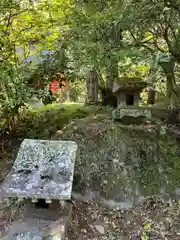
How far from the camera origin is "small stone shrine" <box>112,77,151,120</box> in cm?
480

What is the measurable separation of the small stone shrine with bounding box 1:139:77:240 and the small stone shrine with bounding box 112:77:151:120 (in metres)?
1.76

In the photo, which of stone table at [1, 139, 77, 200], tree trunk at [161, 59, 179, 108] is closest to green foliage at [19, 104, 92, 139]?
stone table at [1, 139, 77, 200]

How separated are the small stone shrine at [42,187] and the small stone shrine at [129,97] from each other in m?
1.76

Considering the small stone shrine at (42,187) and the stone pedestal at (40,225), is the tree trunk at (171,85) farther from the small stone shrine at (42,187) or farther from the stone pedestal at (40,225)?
the stone pedestal at (40,225)

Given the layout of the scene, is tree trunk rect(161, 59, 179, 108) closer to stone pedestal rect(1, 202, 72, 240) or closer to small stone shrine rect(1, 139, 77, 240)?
small stone shrine rect(1, 139, 77, 240)

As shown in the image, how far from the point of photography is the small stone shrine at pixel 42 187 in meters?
2.82

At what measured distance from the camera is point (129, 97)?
509 centimetres

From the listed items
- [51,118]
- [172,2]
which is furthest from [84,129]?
[172,2]

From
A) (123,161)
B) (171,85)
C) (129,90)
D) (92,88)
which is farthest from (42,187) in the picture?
(92,88)

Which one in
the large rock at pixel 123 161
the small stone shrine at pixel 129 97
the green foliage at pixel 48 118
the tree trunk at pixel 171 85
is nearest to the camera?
the large rock at pixel 123 161

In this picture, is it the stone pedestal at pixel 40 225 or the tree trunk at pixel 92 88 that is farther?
the tree trunk at pixel 92 88

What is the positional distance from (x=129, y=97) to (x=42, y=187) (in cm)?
287

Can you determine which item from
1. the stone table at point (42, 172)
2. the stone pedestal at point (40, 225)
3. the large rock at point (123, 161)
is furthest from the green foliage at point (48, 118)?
the stone pedestal at point (40, 225)

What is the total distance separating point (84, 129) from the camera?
4.89m
